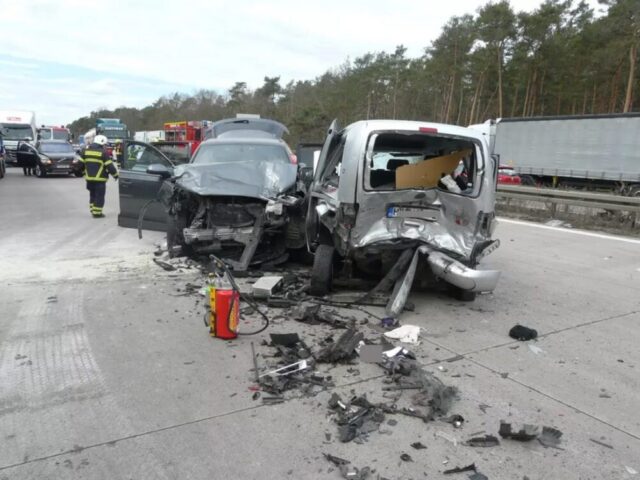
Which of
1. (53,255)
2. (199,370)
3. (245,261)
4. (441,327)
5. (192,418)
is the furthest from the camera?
(53,255)

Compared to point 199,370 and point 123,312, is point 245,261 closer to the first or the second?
point 123,312

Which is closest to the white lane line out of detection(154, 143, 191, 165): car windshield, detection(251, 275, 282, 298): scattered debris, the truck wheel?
the truck wheel

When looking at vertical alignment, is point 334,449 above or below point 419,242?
below

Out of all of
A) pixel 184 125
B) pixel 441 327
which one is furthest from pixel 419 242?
pixel 184 125

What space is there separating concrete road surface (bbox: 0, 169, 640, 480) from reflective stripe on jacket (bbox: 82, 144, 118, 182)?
4.95 m

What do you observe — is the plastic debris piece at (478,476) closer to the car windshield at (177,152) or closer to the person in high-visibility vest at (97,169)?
the car windshield at (177,152)

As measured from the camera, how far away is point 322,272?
18.7 ft

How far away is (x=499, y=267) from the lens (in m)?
7.82

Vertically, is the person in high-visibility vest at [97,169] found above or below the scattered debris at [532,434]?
above

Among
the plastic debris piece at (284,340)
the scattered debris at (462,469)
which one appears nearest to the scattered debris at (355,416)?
the scattered debris at (462,469)

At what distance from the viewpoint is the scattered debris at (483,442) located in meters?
3.02

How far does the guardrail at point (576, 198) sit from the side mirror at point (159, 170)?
973 centimetres

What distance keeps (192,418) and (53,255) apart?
559cm

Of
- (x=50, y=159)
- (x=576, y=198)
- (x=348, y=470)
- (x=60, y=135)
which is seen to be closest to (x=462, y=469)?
(x=348, y=470)
